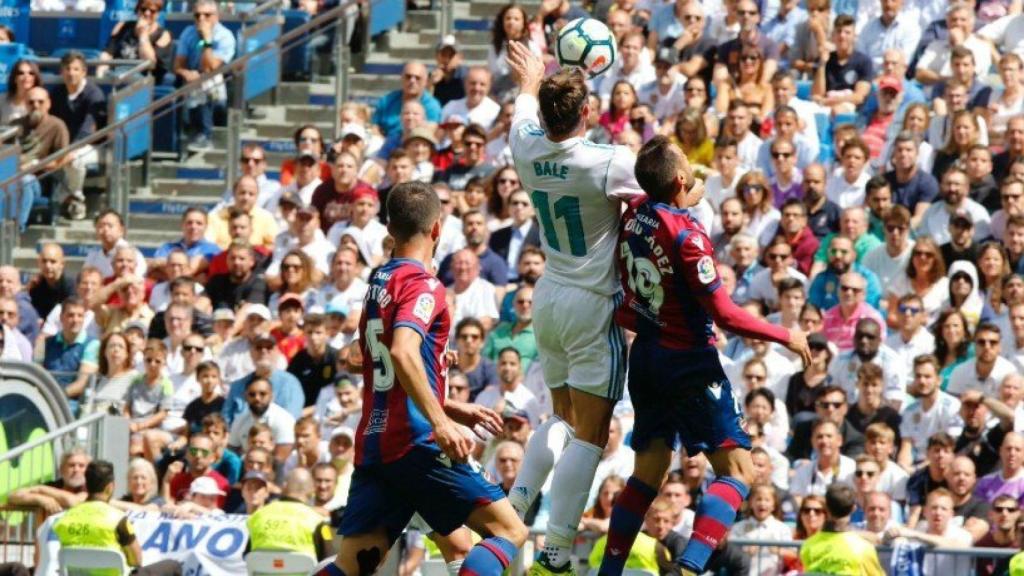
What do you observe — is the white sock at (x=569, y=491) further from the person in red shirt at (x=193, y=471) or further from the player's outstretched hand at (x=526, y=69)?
the person in red shirt at (x=193, y=471)

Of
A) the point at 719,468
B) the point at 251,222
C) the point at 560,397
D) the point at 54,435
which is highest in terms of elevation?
the point at 560,397

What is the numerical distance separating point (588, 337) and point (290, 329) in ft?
27.1

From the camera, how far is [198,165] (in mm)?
21938

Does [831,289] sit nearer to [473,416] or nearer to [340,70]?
[340,70]

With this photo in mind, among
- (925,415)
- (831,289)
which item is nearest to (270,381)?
(831,289)

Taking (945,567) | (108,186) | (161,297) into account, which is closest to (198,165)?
(108,186)

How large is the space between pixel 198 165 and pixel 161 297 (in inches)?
106

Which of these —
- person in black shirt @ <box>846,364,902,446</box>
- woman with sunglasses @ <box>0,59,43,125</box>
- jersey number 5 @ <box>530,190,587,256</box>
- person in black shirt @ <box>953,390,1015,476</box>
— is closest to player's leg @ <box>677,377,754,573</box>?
jersey number 5 @ <box>530,190,587,256</box>

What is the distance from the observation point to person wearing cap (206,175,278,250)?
20.1 meters

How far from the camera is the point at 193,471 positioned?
55.5 ft

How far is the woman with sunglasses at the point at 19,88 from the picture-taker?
22016 millimetres

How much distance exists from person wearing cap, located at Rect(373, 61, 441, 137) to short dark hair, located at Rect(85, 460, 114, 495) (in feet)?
20.8

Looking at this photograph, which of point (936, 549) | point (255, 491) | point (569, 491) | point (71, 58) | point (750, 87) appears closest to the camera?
point (569, 491)

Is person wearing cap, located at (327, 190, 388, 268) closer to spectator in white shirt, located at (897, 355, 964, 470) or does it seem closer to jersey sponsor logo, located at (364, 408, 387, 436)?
spectator in white shirt, located at (897, 355, 964, 470)
